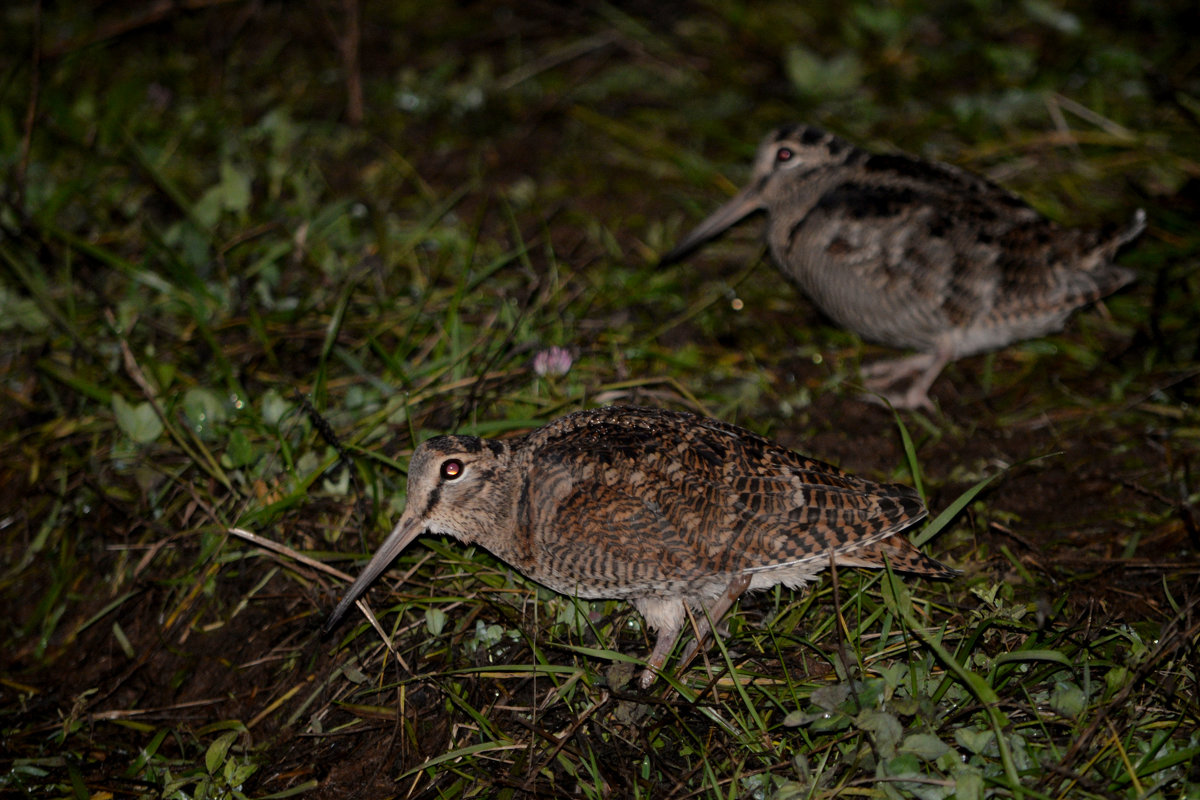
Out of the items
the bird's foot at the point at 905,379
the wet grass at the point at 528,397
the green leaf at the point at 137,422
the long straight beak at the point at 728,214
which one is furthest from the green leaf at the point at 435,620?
the long straight beak at the point at 728,214

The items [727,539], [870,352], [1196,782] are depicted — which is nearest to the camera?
[1196,782]

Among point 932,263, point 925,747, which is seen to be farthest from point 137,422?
point 932,263

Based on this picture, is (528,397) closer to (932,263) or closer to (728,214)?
(728,214)

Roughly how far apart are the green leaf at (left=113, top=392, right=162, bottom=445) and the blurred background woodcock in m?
3.01

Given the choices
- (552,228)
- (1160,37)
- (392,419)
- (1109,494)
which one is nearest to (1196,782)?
(1109,494)

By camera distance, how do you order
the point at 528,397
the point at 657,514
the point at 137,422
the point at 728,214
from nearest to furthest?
the point at 657,514
the point at 137,422
the point at 528,397
the point at 728,214

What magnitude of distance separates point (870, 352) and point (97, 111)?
4809mm

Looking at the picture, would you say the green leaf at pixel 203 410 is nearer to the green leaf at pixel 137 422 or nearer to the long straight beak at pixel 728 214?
the green leaf at pixel 137 422

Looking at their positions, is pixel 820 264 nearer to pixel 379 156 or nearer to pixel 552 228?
pixel 552 228

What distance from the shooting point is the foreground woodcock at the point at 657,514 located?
9.98 ft

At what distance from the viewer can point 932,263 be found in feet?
13.8

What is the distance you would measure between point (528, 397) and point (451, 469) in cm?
84

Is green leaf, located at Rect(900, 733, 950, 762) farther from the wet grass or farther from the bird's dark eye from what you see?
the bird's dark eye

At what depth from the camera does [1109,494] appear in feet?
12.1
